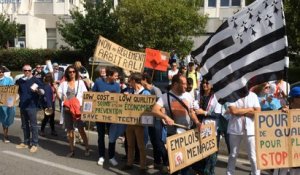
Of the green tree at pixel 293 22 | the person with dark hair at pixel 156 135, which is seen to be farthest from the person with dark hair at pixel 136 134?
the green tree at pixel 293 22

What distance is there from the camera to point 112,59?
400 inches

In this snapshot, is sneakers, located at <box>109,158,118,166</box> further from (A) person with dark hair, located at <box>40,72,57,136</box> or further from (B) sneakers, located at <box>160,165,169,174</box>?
(A) person with dark hair, located at <box>40,72,57,136</box>

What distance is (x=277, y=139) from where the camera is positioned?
18.4 ft

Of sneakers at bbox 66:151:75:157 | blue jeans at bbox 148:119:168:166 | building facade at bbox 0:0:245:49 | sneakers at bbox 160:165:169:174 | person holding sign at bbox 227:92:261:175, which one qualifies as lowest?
sneakers at bbox 160:165:169:174

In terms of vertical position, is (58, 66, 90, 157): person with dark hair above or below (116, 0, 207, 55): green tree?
below

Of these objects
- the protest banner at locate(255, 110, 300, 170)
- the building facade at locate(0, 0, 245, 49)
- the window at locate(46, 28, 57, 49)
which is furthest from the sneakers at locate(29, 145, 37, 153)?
the window at locate(46, 28, 57, 49)

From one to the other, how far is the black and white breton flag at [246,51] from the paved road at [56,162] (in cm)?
239

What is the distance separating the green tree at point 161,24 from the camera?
89.5 ft

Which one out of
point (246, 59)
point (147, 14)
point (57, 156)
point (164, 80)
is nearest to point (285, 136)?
point (246, 59)

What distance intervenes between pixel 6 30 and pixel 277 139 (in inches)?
1397

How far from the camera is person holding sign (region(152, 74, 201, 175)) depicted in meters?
6.46

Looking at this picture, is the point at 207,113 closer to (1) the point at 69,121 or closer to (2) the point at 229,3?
(1) the point at 69,121

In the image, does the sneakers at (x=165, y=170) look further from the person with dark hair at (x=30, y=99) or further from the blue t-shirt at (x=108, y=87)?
the person with dark hair at (x=30, y=99)

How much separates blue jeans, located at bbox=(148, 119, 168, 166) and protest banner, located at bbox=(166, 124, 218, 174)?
41.7 inches
